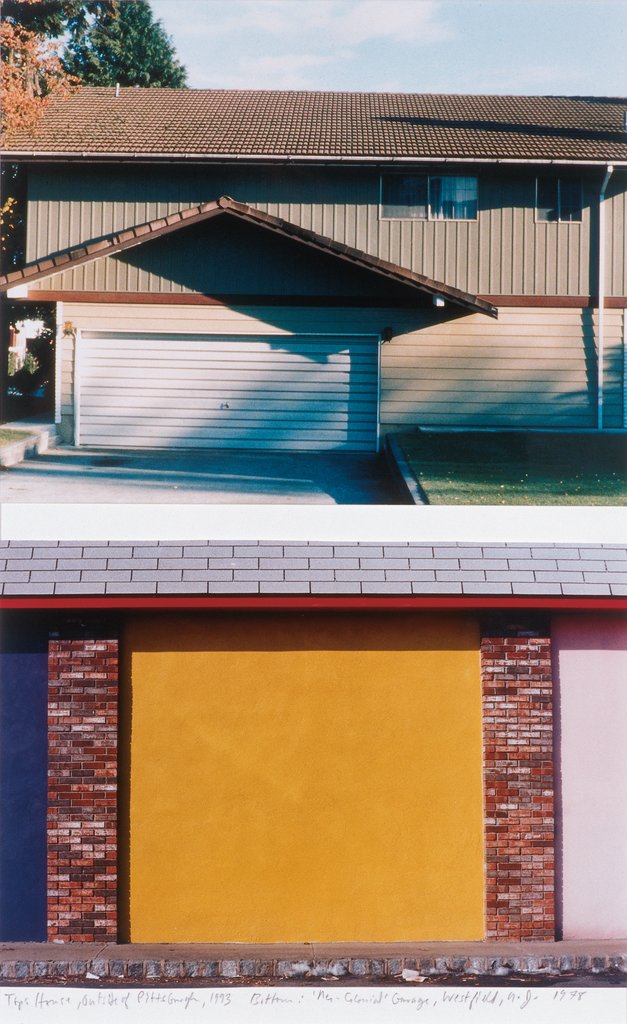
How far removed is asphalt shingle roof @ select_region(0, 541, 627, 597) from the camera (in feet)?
22.4

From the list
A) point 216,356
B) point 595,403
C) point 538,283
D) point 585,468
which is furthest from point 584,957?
point 538,283

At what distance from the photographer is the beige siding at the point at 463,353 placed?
12289 millimetres

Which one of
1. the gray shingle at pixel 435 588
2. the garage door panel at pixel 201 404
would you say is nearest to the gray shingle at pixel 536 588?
the gray shingle at pixel 435 588

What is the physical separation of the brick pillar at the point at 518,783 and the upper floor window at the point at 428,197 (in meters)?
8.31

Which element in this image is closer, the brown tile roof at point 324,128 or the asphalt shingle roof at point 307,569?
the asphalt shingle roof at point 307,569

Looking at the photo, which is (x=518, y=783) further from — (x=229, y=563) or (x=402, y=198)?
(x=402, y=198)

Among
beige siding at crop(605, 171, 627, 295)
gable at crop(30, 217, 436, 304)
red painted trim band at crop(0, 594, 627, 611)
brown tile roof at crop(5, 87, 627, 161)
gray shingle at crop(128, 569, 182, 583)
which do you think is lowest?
red painted trim band at crop(0, 594, 627, 611)

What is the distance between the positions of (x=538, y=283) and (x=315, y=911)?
978 centimetres

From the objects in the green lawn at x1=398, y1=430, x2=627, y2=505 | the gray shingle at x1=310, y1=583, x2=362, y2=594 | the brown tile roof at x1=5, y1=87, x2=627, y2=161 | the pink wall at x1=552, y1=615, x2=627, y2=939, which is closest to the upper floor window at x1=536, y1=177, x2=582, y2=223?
the brown tile roof at x1=5, y1=87, x2=627, y2=161

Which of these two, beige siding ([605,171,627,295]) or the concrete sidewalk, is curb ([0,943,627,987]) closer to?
the concrete sidewalk

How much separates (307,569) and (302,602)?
0.89 feet

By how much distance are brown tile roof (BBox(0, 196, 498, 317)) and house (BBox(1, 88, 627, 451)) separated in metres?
0.03

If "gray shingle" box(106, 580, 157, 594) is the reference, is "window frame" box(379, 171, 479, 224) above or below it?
above

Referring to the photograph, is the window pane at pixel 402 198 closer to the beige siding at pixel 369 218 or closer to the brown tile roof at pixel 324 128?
the beige siding at pixel 369 218
